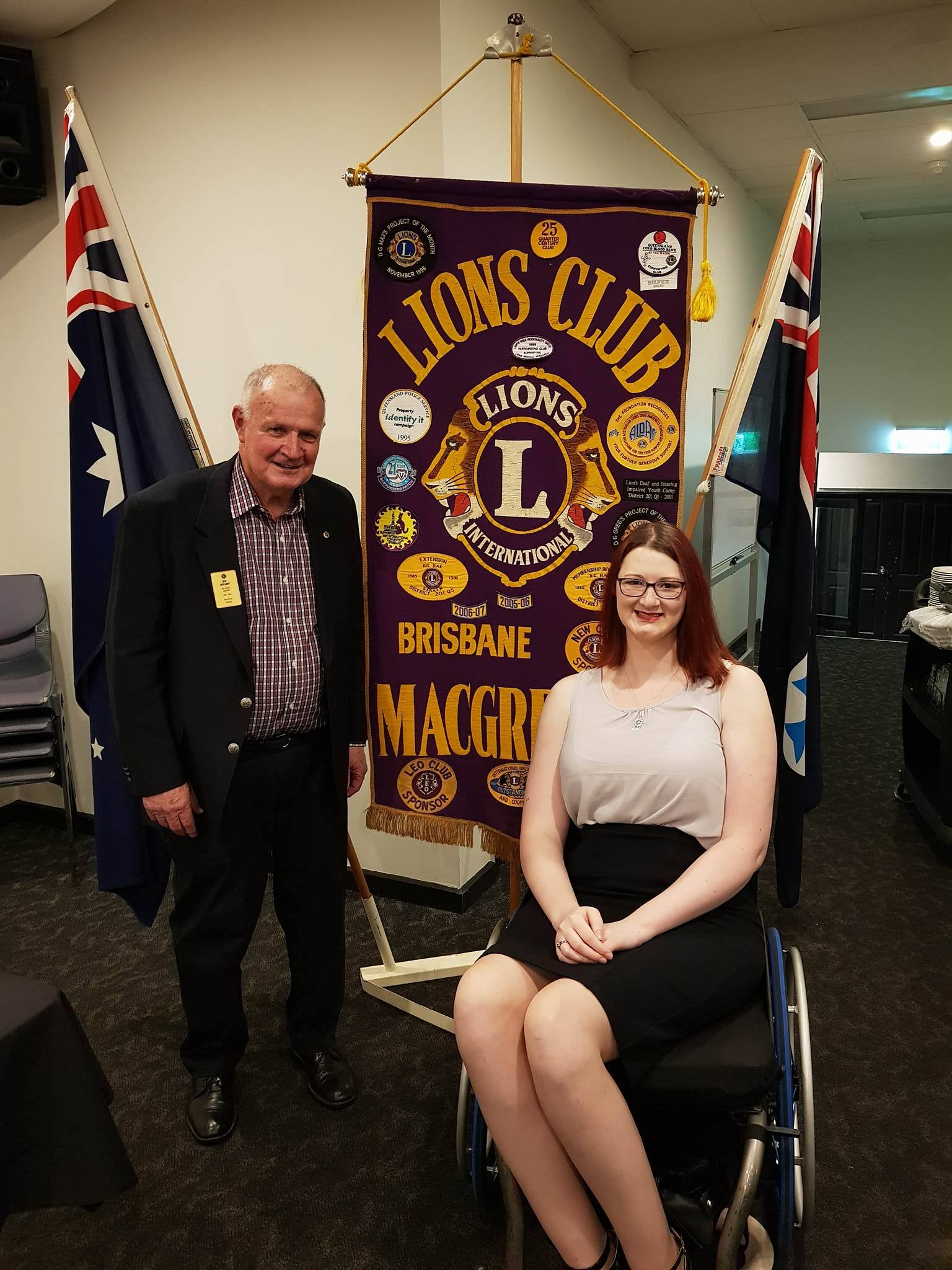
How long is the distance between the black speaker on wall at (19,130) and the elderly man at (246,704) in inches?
76.7

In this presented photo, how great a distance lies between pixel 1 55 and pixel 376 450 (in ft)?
7.38

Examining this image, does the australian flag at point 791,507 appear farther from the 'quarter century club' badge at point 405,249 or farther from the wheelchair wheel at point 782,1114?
the wheelchair wheel at point 782,1114

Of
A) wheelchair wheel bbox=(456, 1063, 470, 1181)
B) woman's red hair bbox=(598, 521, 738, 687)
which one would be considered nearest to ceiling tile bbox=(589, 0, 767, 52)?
woman's red hair bbox=(598, 521, 738, 687)

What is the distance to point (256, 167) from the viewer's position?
2938 millimetres

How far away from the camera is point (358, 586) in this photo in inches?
86.9

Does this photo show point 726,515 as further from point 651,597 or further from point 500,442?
point 651,597

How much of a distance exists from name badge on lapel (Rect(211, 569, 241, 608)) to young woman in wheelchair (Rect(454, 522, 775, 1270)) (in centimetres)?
69

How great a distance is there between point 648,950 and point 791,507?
1254mm

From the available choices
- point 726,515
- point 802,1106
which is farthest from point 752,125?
point 802,1106

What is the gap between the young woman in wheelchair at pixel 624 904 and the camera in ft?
4.89

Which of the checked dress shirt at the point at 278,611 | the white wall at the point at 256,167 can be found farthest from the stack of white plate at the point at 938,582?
the checked dress shirt at the point at 278,611

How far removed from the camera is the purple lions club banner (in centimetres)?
205

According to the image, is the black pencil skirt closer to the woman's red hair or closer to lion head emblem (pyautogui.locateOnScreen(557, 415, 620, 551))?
the woman's red hair

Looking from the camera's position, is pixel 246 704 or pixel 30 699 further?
pixel 30 699
